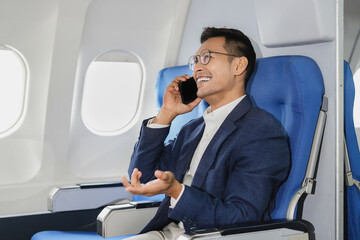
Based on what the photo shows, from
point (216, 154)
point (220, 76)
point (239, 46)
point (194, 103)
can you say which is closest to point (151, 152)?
point (194, 103)

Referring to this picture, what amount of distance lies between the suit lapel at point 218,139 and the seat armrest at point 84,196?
94 centimetres

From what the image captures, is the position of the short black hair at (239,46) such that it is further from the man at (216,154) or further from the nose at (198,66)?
the nose at (198,66)

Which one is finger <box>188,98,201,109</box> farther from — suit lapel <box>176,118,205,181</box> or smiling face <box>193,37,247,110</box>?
smiling face <box>193,37,247,110</box>

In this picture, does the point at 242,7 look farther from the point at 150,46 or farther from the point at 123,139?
the point at 123,139

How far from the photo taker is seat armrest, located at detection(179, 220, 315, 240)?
6.56 feet

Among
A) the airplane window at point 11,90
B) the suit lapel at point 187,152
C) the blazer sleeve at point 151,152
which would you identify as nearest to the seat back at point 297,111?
the suit lapel at point 187,152

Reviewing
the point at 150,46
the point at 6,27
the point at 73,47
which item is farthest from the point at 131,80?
the point at 6,27

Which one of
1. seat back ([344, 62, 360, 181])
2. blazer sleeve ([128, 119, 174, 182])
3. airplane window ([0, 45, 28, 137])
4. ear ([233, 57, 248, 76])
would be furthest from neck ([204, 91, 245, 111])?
airplane window ([0, 45, 28, 137])

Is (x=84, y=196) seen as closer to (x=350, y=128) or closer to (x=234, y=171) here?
(x=234, y=171)

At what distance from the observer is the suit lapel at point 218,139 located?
8.03 ft

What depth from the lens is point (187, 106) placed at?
2.79 m

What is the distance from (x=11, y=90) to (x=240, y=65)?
1.74 metres

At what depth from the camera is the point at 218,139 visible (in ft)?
8.11

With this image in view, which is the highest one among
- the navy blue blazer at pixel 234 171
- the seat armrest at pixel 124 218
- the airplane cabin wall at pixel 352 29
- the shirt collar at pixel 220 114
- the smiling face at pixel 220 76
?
the airplane cabin wall at pixel 352 29
